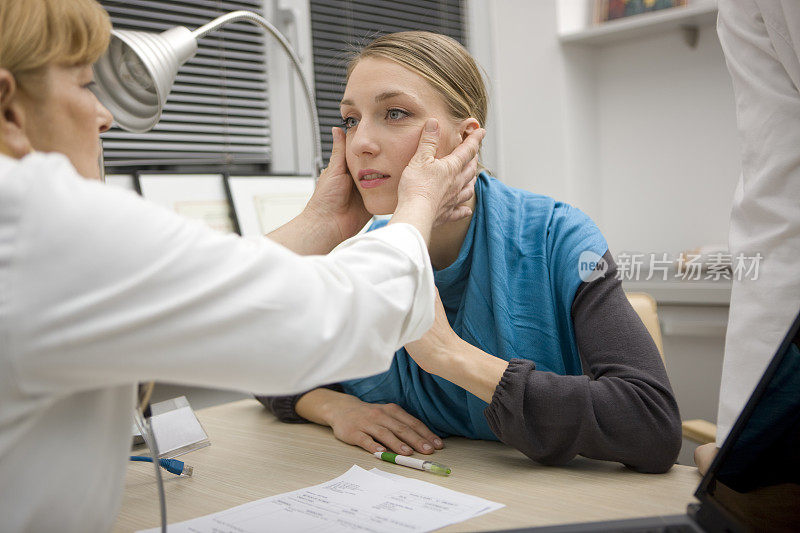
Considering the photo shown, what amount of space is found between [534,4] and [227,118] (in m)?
1.52

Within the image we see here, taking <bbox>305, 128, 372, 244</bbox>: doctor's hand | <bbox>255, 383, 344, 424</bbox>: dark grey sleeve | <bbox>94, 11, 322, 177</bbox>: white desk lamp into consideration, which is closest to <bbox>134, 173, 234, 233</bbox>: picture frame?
<bbox>305, 128, 372, 244</bbox>: doctor's hand

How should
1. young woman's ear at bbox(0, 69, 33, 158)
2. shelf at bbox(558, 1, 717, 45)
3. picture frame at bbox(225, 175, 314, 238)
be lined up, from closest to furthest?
young woman's ear at bbox(0, 69, 33, 158)
picture frame at bbox(225, 175, 314, 238)
shelf at bbox(558, 1, 717, 45)

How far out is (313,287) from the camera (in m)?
0.63

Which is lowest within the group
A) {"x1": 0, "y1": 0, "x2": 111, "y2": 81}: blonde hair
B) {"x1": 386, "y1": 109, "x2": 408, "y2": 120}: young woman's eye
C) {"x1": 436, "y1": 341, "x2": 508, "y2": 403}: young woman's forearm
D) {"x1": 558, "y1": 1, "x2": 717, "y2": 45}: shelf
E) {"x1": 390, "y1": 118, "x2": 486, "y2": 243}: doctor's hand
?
{"x1": 436, "y1": 341, "x2": 508, "y2": 403}: young woman's forearm

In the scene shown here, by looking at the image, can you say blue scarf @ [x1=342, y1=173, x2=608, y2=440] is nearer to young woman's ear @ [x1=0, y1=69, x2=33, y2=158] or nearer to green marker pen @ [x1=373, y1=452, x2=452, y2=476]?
green marker pen @ [x1=373, y1=452, x2=452, y2=476]

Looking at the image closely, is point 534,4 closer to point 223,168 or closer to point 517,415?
point 223,168

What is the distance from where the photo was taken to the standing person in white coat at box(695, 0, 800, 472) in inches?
47.4

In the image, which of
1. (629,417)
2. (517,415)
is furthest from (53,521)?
(629,417)

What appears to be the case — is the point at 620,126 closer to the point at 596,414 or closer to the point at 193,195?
the point at 193,195

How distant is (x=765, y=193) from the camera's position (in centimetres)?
126

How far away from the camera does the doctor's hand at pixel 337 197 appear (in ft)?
4.73

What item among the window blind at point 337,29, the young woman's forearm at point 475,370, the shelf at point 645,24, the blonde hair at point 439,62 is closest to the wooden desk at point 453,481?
the young woman's forearm at point 475,370

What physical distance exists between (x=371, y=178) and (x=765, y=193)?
70 centimetres

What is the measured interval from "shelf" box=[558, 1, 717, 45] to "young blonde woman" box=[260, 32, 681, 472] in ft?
5.68
